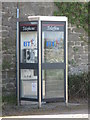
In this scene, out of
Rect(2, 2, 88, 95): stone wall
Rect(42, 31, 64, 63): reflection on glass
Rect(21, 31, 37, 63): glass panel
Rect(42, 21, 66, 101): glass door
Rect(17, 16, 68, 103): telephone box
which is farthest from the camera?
Rect(2, 2, 88, 95): stone wall

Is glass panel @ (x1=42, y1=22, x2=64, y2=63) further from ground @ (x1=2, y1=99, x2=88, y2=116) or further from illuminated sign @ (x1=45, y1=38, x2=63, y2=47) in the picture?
ground @ (x1=2, y1=99, x2=88, y2=116)

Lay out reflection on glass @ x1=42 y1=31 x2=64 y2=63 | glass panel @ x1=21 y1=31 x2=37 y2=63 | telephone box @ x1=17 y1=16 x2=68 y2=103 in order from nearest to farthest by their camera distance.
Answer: telephone box @ x1=17 y1=16 x2=68 y2=103
reflection on glass @ x1=42 y1=31 x2=64 y2=63
glass panel @ x1=21 y1=31 x2=37 y2=63

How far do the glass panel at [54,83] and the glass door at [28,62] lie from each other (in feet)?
0.91

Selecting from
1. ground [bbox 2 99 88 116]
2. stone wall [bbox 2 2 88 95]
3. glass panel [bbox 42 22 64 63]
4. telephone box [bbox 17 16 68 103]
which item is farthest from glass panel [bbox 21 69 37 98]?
stone wall [bbox 2 2 88 95]

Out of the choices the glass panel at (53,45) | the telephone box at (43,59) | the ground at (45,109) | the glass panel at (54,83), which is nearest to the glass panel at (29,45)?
the telephone box at (43,59)

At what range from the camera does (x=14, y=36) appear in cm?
1169

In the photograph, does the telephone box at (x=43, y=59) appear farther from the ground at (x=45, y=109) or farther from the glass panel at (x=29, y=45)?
the ground at (x=45, y=109)

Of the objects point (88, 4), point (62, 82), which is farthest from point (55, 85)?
point (88, 4)

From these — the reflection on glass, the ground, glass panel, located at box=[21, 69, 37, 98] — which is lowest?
the ground

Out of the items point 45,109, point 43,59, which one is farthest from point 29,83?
point 45,109

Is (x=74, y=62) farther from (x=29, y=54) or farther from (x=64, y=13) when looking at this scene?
(x=29, y=54)

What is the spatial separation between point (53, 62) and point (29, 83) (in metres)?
0.95

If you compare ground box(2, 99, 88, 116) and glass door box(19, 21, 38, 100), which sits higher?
glass door box(19, 21, 38, 100)

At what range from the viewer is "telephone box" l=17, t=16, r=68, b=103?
9.86 metres
